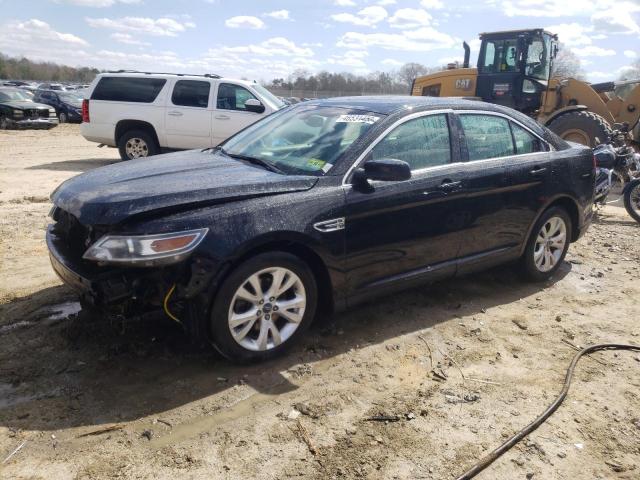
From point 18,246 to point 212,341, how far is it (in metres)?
3.46

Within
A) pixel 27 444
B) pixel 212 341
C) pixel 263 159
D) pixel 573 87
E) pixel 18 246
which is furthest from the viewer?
pixel 573 87

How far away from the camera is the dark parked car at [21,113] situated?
20.2m

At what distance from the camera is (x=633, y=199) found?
26.2 feet

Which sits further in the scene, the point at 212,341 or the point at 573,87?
the point at 573,87

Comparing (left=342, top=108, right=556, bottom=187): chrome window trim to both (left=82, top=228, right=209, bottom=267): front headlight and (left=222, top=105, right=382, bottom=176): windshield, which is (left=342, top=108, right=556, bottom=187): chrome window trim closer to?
(left=222, top=105, right=382, bottom=176): windshield

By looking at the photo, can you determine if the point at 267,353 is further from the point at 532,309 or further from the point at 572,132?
the point at 572,132

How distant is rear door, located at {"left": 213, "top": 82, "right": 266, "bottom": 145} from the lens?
11148mm

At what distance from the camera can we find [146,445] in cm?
276

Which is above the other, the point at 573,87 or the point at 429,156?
the point at 573,87

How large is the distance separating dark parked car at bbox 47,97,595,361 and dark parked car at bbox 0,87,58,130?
19048 millimetres

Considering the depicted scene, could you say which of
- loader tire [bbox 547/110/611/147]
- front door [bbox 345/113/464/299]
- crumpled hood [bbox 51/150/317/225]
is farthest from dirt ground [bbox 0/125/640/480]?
loader tire [bbox 547/110/611/147]

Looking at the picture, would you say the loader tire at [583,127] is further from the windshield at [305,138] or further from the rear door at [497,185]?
the windshield at [305,138]

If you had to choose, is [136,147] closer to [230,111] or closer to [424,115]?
[230,111]

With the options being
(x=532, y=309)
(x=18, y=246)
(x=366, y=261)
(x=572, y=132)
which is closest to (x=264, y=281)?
(x=366, y=261)
